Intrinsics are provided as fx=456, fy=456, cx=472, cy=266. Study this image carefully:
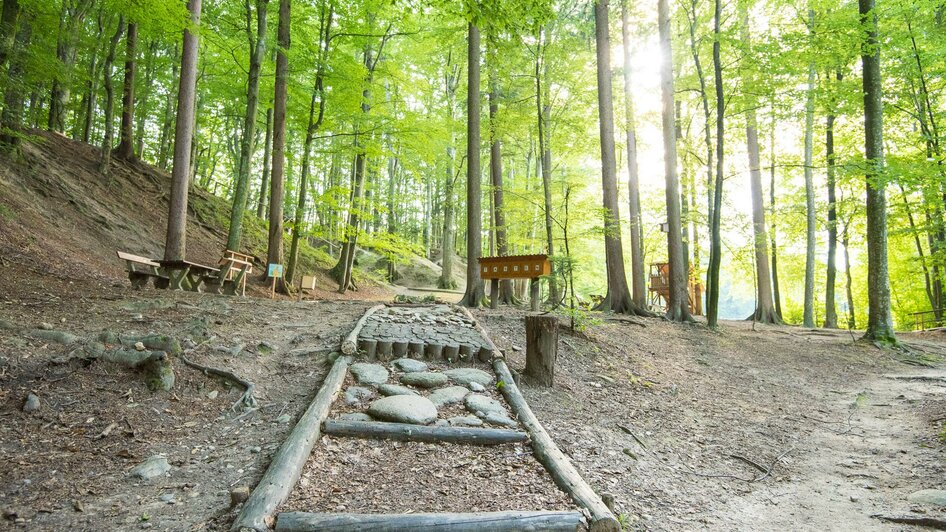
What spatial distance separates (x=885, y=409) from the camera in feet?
19.5

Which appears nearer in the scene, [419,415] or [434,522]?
[434,522]

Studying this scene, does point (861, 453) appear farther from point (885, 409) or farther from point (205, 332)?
A: point (205, 332)

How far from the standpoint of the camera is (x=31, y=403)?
11.2 ft

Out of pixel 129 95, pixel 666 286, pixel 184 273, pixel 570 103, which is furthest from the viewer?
pixel 666 286

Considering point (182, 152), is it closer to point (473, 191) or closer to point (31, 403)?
point (473, 191)

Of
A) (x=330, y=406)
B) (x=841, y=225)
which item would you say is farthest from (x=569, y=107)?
(x=330, y=406)

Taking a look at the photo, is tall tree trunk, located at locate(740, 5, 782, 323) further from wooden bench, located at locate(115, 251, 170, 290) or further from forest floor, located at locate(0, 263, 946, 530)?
wooden bench, located at locate(115, 251, 170, 290)

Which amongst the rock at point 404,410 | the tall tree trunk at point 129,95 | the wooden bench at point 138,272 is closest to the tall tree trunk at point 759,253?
the rock at point 404,410

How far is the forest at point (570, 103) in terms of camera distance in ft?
30.1

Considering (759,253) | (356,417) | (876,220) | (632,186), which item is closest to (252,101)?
(356,417)

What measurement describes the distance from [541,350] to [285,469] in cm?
308

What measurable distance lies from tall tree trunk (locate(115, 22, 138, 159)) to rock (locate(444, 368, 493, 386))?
1388 cm

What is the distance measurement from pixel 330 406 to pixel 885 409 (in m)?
6.94

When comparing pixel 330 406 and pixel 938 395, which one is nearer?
pixel 330 406
